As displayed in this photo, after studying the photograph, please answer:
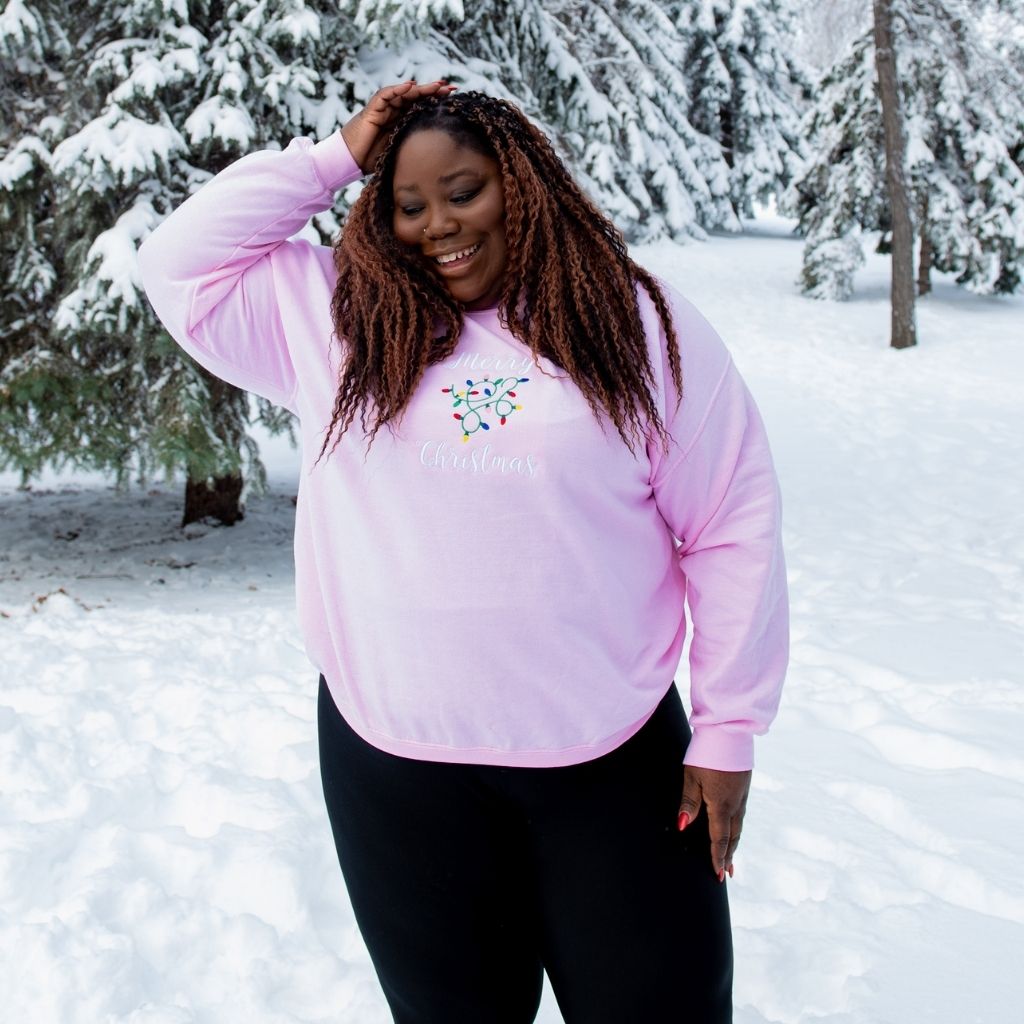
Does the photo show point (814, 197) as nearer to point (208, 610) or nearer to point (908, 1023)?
point (208, 610)

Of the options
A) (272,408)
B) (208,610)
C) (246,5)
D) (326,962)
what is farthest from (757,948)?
(246,5)

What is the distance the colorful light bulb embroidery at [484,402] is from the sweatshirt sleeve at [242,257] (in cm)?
36

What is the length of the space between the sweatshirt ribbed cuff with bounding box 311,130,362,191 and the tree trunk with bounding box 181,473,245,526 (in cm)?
607

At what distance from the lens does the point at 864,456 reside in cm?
937

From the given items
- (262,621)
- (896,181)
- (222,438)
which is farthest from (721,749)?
(896,181)

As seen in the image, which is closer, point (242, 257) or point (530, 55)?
point (242, 257)

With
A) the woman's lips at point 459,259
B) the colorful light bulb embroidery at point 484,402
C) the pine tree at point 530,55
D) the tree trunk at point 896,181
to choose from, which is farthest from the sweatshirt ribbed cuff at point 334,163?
the tree trunk at point 896,181

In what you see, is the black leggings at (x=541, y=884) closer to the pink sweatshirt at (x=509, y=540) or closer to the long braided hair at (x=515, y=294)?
the pink sweatshirt at (x=509, y=540)

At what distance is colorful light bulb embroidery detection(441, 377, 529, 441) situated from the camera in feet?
4.59

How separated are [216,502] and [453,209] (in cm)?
654

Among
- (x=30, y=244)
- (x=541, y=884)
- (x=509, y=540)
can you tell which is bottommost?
(x=541, y=884)

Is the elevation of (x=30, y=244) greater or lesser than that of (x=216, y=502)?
greater

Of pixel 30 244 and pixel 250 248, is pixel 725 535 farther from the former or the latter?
pixel 30 244

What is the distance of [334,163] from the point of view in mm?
1635
